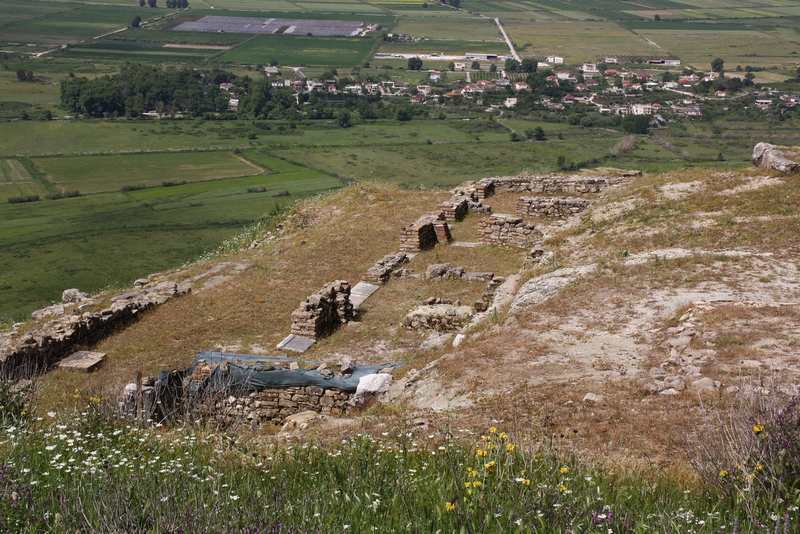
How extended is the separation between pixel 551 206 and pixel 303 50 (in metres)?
131

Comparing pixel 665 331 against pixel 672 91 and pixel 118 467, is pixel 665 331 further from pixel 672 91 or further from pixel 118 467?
pixel 672 91

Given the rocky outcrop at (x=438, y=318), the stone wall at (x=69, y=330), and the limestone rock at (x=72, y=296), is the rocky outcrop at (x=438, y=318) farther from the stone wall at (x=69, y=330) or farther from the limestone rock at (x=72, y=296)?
the limestone rock at (x=72, y=296)

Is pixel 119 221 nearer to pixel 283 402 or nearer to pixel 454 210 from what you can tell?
pixel 454 210

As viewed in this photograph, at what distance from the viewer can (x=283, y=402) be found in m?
10.5

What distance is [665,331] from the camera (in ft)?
31.4

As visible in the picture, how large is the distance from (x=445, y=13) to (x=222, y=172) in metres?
138

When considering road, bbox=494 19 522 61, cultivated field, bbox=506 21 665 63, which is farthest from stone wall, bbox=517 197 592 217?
road, bbox=494 19 522 61

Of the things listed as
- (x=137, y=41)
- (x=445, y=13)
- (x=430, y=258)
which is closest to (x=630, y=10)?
(x=445, y=13)

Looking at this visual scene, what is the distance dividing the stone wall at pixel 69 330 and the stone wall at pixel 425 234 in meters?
5.58

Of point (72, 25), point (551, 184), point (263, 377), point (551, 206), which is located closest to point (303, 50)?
point (72, 25)

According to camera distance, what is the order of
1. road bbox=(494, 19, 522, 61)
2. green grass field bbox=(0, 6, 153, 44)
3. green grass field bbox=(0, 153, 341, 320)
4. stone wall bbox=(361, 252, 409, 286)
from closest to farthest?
stone wall bbox=(361, 252, 409, 286) → green grass field bbox=(0, 153, 341, 320) → green grass field bbox=(0, 6, 153, 44) → road bbox=(494, 19, 522, 61)

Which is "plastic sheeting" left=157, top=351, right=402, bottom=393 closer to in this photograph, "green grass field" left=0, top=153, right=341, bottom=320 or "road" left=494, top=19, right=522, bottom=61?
"green grass field" left=0, top=153, right=341, bottom=320

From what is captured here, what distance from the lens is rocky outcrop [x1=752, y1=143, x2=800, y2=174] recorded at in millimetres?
16984

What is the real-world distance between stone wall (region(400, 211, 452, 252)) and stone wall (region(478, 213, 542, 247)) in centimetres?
113
